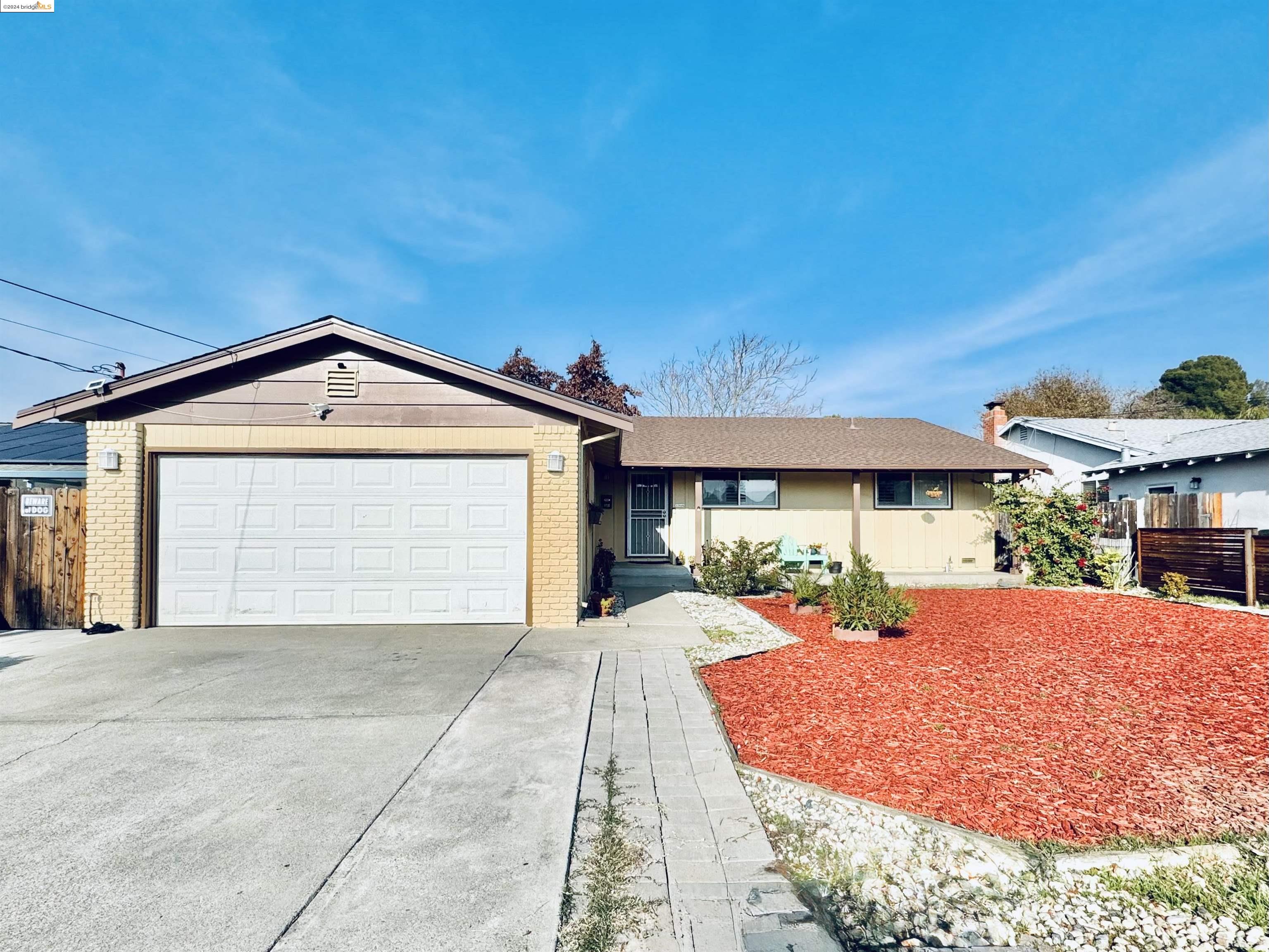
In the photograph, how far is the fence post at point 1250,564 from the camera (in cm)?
932

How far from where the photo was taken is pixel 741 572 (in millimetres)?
11031

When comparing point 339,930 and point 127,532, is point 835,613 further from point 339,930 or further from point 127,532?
point 127,532

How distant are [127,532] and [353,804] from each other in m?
6.80

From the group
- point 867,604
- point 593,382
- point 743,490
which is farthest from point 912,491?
point 593,382

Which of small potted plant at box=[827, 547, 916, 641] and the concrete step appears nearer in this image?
small potted plant at box=[827, 547, 916, 641]

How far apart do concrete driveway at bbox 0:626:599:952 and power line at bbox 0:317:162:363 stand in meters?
10.9

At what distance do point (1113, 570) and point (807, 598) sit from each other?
7267mm

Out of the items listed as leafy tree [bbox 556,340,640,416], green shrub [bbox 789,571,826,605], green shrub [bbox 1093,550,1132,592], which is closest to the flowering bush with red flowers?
green shrub [bbox 1093,550,1132,592]

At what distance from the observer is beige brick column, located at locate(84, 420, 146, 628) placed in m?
7.60

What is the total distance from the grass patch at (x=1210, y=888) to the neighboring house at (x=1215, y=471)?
13.5m

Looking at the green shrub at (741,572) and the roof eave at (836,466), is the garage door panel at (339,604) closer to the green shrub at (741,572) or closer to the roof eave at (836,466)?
the green shrub at (741,572)

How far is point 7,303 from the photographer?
1198 cm

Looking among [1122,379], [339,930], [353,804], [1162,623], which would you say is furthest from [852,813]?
[1122,379]

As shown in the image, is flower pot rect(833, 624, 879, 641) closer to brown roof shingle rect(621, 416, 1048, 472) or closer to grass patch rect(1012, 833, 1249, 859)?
grass patch rect(1012, 833, 1249, 859)
